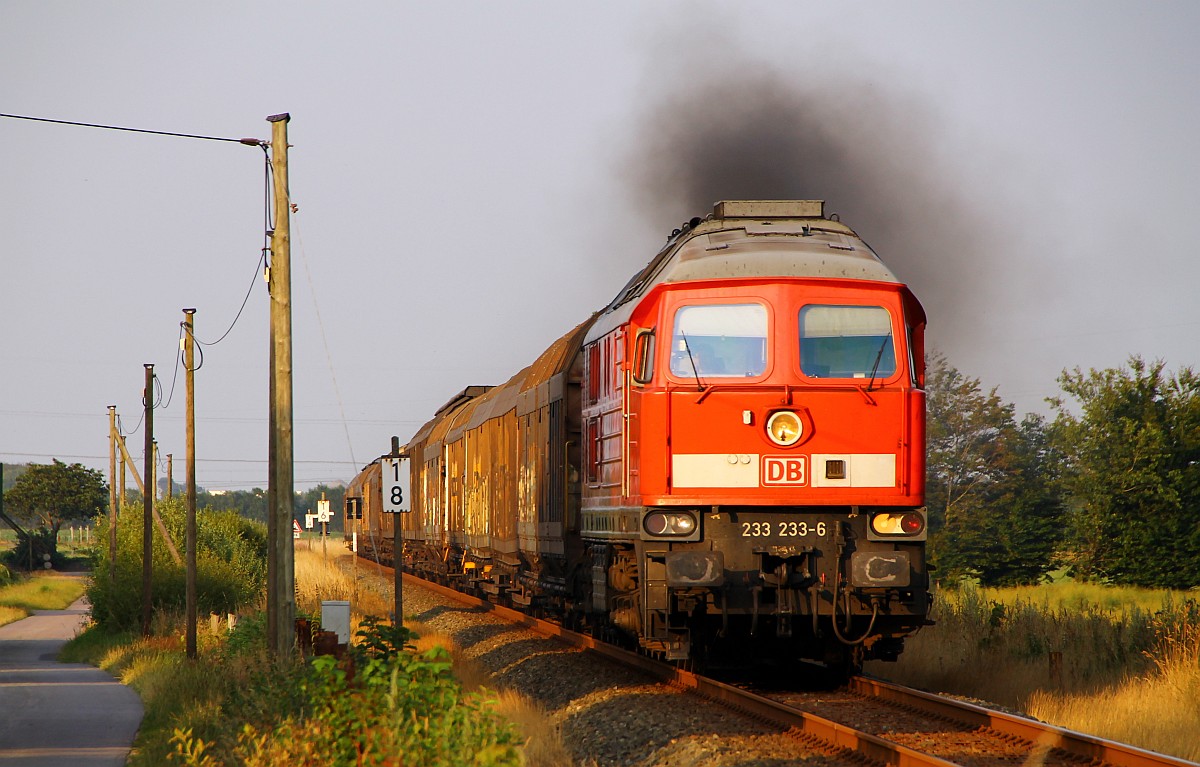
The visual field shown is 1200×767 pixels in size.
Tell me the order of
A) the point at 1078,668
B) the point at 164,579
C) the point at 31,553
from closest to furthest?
1. the point at 1078,668
2. the point at 164,579
3. the point at 31,553

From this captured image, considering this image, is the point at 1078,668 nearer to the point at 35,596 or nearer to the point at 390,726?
the point at 390,726

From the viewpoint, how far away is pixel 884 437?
11766 mm

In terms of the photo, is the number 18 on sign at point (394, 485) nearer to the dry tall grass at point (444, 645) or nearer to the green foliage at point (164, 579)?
the dry tall grass at point (444, 645)

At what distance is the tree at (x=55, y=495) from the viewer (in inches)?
3632

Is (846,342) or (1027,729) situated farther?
(846,342)

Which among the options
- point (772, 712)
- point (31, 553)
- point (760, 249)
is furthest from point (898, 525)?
point (31, 553)

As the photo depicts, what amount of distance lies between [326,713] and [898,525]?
5893 millimetres

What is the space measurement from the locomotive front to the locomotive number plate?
0.01 m

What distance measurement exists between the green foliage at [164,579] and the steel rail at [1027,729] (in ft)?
62.1

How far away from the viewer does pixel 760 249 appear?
1238cm

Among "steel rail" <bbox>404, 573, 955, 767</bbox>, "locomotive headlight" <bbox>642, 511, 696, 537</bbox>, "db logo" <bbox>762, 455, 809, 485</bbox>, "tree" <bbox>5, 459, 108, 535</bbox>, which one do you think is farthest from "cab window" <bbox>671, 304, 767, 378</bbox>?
"tree" <bbox>5, 459, 108, 535</bbox>

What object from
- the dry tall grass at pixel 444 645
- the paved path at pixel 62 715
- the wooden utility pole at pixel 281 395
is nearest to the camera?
the dry tall grass at pixel 444 645

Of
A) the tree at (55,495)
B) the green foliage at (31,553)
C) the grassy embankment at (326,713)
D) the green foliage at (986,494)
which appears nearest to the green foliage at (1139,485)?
the green foliage at (986,494)

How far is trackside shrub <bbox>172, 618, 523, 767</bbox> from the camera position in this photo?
6973 millimetres
